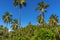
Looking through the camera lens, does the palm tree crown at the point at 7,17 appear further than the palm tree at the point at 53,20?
Yes

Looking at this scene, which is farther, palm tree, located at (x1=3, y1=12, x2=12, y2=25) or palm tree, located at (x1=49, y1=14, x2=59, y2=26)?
palm tree, located at (x1=3, y1=12, x2=12, y2=25)

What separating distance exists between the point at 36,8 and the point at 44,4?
3.44 meters

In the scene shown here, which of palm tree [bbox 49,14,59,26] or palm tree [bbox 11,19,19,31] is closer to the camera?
palm tree [bbox 49,14,59,26]

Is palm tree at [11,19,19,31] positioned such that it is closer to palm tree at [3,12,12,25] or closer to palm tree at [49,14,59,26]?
palm tree at [3,12,12,25]

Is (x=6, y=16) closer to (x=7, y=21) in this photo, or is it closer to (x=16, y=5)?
(x=7, y=21)

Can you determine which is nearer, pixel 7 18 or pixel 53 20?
pixel 53 20

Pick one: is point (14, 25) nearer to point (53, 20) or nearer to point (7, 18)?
point (7, 18)

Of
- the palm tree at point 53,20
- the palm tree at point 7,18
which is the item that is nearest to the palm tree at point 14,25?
the palm tree at point 7,18

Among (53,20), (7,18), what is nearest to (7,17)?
(7,18)

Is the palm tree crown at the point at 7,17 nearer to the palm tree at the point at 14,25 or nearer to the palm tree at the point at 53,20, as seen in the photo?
the palm tree at the point at 14,25

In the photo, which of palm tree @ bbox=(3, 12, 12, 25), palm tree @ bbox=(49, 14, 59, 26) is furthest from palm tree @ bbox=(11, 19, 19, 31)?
palm tree @ bbox=(49, 14, 59, 26)

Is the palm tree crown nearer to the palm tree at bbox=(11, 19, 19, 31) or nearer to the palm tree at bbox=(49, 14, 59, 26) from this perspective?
the palm tree at bbox=(11, 19, 19, 31)

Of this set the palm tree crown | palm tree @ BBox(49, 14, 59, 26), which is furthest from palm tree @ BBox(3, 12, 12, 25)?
palm tree @ BBox(49, 14, 59, 26)

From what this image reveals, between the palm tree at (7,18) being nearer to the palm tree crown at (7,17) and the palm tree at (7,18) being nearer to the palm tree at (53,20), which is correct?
the palm tree crown at (7,17)
